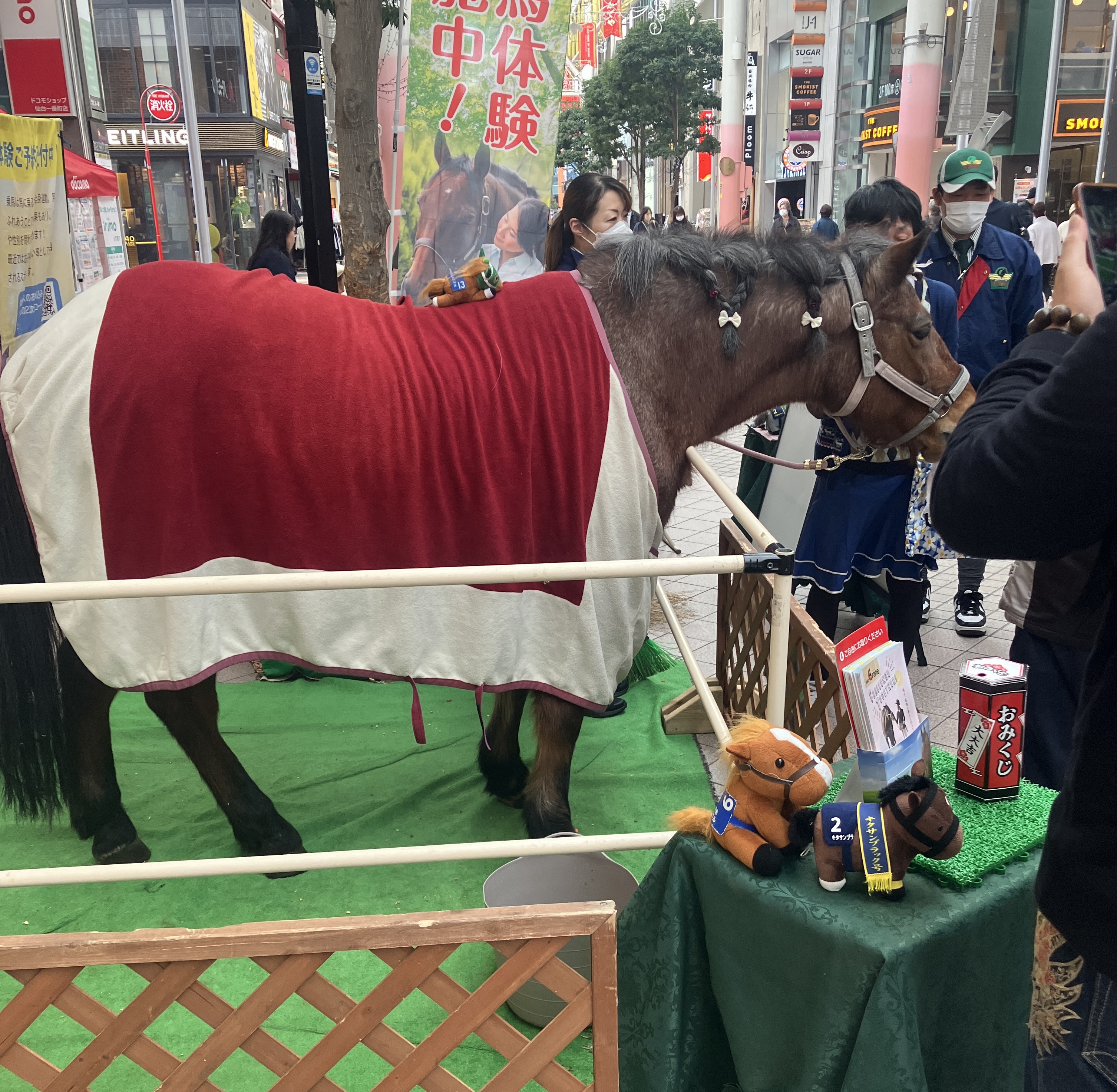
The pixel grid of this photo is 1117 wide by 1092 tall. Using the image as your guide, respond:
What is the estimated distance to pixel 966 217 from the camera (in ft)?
12.8

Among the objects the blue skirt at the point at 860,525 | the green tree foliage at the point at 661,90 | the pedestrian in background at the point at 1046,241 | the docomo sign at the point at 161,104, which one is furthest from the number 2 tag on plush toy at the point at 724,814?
the green tree foliage at the point at 661,90

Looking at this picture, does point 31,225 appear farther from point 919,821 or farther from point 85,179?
point 919,821

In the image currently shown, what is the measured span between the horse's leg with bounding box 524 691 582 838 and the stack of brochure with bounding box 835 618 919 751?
1.15 metres

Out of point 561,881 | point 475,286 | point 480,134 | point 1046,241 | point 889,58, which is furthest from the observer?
point 889,58

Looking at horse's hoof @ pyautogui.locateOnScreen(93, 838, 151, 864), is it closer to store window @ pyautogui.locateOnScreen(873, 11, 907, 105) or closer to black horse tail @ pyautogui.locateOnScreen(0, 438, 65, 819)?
black horse tail @ pyautogui.locateOnScreen(0, 438, 65, 819)

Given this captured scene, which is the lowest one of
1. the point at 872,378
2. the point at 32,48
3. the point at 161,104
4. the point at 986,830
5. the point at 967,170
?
the point at 986,830

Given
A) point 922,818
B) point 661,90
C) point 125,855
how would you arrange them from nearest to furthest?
1. point 922,818
2. point 125,855
3. point 661,90

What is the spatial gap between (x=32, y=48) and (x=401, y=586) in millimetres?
6993

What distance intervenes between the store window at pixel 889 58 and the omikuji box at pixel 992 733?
A: 2379 centimetres

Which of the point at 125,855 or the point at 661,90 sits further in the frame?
the point at 661,90

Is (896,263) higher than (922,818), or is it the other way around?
(896,263)

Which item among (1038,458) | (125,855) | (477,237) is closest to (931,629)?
(477,237)

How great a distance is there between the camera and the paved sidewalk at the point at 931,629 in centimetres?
370

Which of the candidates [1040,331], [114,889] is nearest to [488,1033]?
[1040,331]
